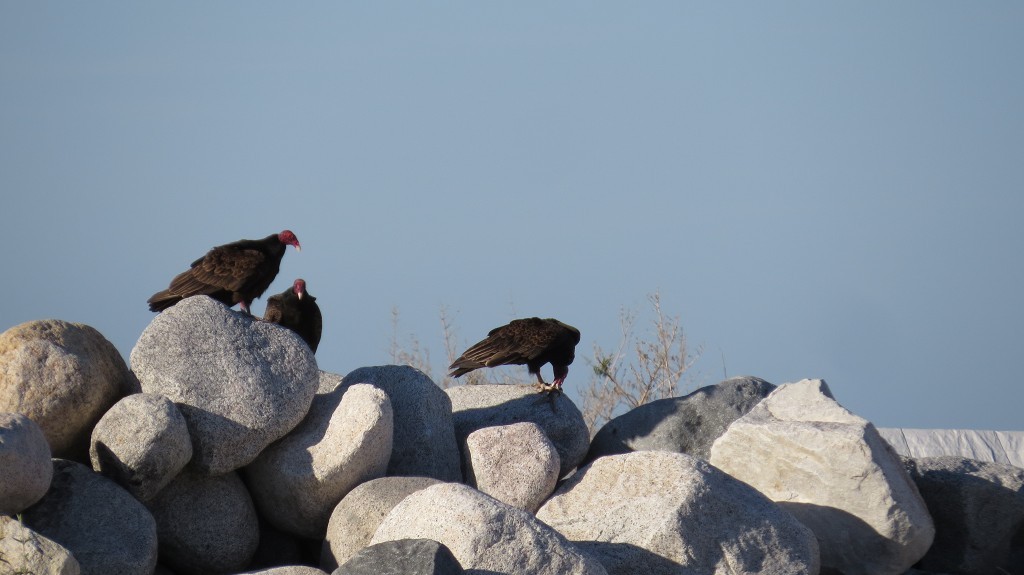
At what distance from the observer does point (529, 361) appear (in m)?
8.94

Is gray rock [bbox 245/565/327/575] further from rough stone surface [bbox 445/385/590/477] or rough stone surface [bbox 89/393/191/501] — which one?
rough stone surface [bbox 445/385/590/477]

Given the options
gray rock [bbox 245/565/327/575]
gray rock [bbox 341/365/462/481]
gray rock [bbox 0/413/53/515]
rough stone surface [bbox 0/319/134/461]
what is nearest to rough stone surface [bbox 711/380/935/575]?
gray rock [bbox 341/365/462/481]

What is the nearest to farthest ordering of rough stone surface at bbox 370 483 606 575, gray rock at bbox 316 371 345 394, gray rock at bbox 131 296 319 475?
rough stone surface at bbox 370 483 606 575
gray rock at bbox 131 296 319 475
gray rock at bbox 316 371 345 394

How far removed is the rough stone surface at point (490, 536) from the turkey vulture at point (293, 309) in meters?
3.23

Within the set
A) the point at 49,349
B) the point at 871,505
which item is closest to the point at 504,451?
the point at 871,505

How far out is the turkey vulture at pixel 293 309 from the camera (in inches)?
345

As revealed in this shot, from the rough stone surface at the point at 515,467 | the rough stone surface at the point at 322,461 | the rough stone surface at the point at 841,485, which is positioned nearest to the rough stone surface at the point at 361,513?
the rough stone surface at the point at 322,461

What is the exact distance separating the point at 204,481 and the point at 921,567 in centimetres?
506

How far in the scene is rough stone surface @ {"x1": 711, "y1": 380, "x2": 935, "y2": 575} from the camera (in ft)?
24.2

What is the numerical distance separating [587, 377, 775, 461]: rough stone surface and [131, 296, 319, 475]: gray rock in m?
2.63

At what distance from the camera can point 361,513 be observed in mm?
6848

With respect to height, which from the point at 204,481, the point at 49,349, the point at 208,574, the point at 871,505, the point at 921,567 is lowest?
the point at 921,567

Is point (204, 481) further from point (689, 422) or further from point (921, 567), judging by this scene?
point (921, 567)

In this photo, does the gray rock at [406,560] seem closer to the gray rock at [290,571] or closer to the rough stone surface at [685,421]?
the gray rock at [290,571]
